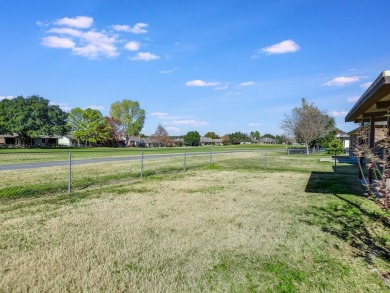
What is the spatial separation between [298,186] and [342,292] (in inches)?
364

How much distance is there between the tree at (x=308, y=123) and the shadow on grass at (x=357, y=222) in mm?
39808

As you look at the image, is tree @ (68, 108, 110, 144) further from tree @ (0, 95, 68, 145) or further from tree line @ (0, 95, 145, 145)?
tree @ (0, 95, 68, 145)

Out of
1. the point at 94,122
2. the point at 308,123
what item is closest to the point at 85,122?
the point at 94,122

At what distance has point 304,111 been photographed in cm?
4991

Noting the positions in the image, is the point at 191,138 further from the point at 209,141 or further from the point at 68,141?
the point at 68,141

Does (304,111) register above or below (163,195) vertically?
above

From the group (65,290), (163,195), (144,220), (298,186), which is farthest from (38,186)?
(298,186)

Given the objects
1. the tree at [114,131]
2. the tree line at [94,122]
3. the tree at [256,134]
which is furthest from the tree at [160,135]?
the tree at [256,134]

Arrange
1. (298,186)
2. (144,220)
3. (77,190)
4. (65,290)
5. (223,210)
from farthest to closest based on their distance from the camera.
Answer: (298,186)
(77,190)
(223,210)
(144,220)
(65,290)

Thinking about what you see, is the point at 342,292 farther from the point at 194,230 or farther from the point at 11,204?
the point at 11,204

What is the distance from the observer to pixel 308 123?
47.9 metres

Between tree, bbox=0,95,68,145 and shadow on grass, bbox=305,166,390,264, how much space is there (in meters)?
63.4

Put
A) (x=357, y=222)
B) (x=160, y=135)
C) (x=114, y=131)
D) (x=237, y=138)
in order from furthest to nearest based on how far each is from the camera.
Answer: (x=237, y=138), (x=160, y=135), (x=114, y=131), (x=357, y=222)

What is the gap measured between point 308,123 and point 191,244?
47010 mm
